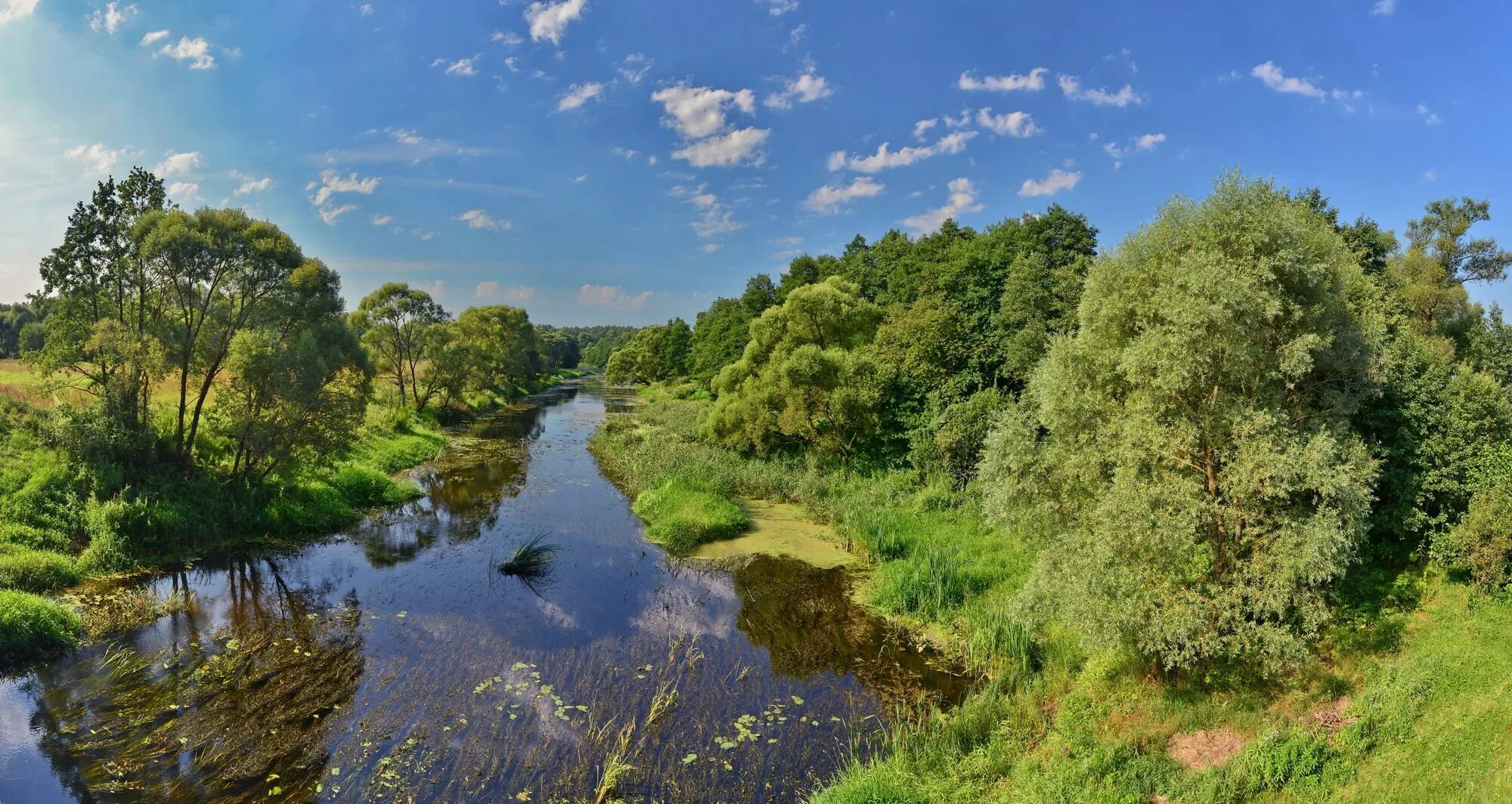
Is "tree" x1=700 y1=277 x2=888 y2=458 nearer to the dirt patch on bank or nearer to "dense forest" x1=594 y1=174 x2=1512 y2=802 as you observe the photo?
"dense forest" x1=594 y1=174 x2=1512 y2=802

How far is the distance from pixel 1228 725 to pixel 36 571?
26.3 metres

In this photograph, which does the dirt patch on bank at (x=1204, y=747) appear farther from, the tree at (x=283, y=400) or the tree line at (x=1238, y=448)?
the tree at (x=283, y=400)

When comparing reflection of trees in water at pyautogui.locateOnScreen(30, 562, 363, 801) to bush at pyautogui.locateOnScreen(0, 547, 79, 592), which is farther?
bush at pyautogui.locateOnScreen(0, 547, 79, 592)

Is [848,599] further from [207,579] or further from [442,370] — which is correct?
[442,370]

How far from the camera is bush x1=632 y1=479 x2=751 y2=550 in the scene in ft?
80.7

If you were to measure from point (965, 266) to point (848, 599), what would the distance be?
1140 inches

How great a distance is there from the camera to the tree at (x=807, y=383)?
102 ft

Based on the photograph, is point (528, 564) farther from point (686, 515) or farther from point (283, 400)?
point (283, 400)

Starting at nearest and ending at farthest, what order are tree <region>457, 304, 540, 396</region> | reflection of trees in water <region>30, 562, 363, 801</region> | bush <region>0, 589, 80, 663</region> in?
1. reflection of trees in water <region>30, 562, 363, 801</region>
2. bush <region>0, 589, 80, 663</region>
3. tree <region>457, 304, 540, 396</region>

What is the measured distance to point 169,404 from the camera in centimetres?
2702

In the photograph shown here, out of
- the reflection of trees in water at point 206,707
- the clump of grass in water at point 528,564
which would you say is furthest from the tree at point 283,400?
the clump of grass in water at point 528,564

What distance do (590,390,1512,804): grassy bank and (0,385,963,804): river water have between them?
1.46 metres

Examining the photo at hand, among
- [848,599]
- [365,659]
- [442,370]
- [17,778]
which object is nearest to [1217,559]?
[848,599]

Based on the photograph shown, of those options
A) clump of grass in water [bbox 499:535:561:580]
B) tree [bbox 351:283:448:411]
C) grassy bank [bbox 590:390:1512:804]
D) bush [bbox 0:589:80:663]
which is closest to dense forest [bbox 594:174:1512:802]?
grassy bank [bbox 590:390:1512:804]
